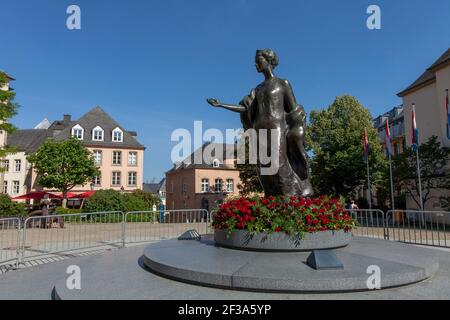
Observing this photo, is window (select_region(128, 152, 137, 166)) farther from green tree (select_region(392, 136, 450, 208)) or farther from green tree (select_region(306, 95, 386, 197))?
green tree (select_region(392, 136, 450, 208))

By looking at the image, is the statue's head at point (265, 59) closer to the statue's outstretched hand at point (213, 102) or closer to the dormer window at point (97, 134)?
the statue's outstretched hand at point (213, 102)

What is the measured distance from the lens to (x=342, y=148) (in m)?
32.6

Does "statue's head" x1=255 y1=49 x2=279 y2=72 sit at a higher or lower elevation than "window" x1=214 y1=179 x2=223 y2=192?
higher

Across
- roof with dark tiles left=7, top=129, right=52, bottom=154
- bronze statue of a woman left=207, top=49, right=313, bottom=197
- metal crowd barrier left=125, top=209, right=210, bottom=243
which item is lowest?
metal crowd barrier left=125, top=209, right=210, bottom=243

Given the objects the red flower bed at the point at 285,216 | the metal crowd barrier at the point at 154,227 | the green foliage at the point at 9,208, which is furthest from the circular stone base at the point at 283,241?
the green foliage at the point at 9,208

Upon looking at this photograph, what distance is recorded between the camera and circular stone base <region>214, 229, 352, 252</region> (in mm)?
5754

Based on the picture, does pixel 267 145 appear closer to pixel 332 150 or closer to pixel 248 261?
pixel 248 261

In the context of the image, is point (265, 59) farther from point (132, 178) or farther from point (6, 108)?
point (132, 178)

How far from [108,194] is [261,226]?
2438 centimetres

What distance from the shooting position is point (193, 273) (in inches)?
191

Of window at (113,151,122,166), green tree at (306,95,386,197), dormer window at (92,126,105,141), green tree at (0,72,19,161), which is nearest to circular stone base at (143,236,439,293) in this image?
green tree at (0,72,19,161)

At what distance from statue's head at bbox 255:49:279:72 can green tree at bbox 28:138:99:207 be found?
106 feet

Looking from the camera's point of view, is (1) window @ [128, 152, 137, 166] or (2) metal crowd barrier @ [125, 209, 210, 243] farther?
(1) window @ [128, 152, 137, 166]

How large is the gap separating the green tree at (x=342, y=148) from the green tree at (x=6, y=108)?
2497 cm
